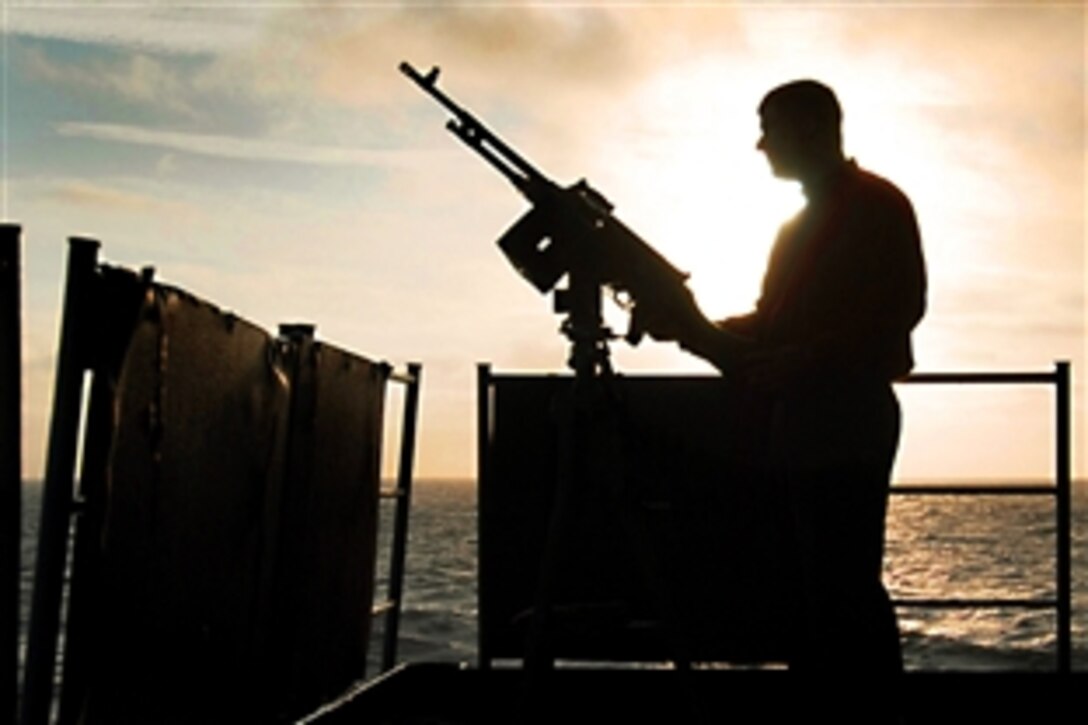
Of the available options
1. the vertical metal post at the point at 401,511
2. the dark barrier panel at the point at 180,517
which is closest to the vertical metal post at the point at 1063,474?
the vertical metal post at the point at 401,511

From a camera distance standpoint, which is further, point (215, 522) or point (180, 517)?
point (215, 522)

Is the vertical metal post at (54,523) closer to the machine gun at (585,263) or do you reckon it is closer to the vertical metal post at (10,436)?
the vertical metal post at (10,436)

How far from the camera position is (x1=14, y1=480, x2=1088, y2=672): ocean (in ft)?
87.0

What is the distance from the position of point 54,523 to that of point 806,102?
2.16 m

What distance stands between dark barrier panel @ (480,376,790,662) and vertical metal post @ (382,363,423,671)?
27.1 inches

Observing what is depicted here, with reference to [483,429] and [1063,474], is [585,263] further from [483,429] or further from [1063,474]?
[1063,474]

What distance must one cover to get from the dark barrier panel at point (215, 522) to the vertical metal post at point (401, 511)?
47cm

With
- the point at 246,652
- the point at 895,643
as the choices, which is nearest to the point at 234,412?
the point at 246,652

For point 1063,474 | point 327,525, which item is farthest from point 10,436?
point 1063,474

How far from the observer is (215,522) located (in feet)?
11.8

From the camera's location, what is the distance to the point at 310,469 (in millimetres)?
4562

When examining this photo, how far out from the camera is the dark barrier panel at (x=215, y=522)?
2799mm

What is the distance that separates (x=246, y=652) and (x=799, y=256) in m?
1.80

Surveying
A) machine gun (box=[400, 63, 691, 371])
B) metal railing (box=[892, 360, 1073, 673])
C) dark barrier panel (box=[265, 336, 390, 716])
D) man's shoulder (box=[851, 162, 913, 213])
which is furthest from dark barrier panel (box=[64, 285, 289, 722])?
metal railing (box=[892, 360, 1073, 673])
